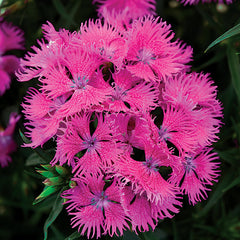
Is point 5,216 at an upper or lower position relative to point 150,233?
lower

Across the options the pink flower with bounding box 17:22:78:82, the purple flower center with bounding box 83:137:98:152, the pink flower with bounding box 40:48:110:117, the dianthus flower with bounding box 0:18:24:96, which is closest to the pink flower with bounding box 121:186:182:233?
the purple flower center with bounding box 83:137:98:152

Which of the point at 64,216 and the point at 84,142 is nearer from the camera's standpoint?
the point at 84,142

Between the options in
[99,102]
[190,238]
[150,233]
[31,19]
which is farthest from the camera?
[31,19]

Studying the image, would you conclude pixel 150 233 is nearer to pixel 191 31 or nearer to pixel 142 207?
pixel 142 207

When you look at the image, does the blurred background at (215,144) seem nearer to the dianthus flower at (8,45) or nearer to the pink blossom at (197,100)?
the dianthus flower at (8,45)

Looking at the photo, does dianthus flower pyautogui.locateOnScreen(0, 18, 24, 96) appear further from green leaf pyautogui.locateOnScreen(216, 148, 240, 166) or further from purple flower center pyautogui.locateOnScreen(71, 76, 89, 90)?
green leaf pyautogui.locateOnScreen(216, 148, 240, 166)

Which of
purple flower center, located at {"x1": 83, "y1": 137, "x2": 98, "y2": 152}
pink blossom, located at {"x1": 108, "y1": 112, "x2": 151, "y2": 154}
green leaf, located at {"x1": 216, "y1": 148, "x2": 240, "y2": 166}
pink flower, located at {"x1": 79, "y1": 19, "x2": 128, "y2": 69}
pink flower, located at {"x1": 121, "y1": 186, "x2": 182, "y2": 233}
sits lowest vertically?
pink flower, located at {"x1": 121, "y1": 186, "x2": 182, "y2": 233}

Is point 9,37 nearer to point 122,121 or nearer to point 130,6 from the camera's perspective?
point 130,6

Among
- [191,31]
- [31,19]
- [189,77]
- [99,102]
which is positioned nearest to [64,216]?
[99,102]
